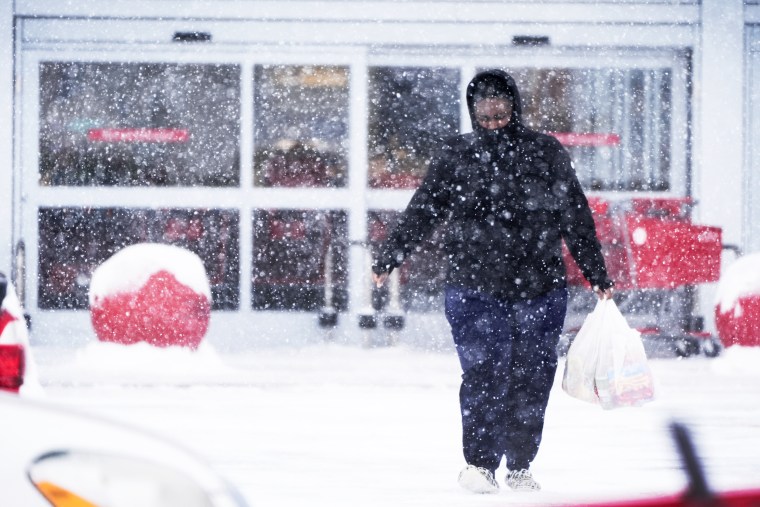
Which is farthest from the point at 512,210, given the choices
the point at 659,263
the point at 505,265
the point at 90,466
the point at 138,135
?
the point at 138,135

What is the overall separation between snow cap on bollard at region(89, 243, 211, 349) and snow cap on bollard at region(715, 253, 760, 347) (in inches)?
162

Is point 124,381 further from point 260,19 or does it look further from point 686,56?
point 686,56

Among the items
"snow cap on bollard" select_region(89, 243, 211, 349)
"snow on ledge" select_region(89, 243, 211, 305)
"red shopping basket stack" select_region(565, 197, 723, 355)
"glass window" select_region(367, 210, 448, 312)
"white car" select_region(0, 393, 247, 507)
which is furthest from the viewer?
"glass window" select_region(367, 210, 448, 312)

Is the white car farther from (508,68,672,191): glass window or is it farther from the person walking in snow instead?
(508,68,672,191): glass window

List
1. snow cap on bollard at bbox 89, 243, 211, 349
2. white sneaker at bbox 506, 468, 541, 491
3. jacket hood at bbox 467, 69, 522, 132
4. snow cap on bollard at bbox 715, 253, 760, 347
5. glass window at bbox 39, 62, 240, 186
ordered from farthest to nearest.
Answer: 1. glass window at bbox 39, 62, 240, 186
2. snow cap on bollard at bbox 715, 253, 760, 347
3. snow cap on bollard at bbox 89, 243, 211, 349
4. white sneaker at bbox 506, 468, 541, 491
5. jacket hood at bbox 467, 69, 522, 132

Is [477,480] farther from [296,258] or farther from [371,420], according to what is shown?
[296,258]

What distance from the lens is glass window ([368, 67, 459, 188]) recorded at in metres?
11.6

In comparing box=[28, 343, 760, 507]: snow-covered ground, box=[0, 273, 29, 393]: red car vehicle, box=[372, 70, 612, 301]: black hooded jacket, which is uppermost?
box=[372, 70, 612, 301]: black hooded jacket

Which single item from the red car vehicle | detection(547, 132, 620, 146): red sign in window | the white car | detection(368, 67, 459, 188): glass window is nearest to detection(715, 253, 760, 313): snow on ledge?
detection(547, 132, 620, 146): red sign in window

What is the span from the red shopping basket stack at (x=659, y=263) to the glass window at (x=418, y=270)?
51.6 inches

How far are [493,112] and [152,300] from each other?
16.6ft

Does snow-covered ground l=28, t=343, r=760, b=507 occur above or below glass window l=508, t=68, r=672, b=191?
below

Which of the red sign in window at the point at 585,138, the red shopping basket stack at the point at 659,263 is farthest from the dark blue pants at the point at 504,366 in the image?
the red sign in window at the point at 585,138

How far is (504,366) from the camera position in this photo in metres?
4.89
